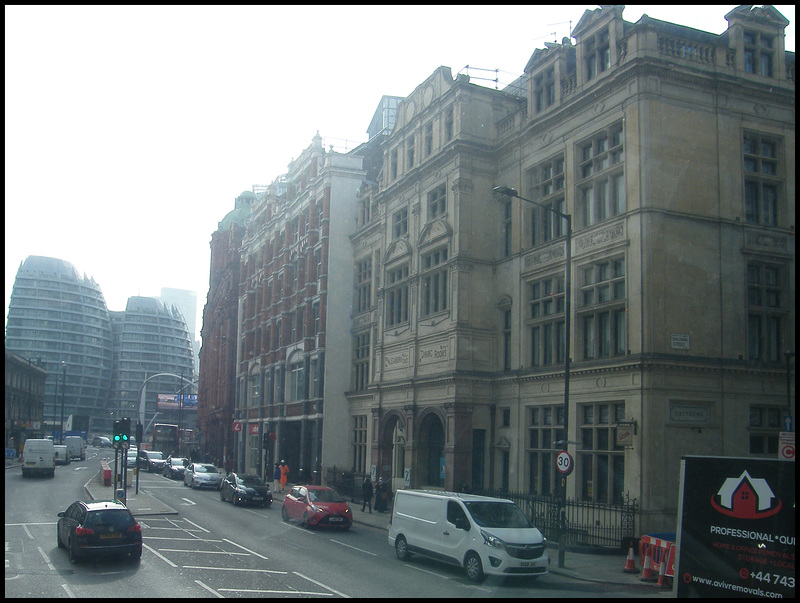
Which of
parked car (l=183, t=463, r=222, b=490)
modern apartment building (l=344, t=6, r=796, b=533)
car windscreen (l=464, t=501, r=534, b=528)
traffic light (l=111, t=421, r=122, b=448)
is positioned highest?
modern apartment building (l=344, t=6, r=796, b=533)

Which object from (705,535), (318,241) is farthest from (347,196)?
(705,535)

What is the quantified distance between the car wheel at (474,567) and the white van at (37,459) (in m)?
44.5

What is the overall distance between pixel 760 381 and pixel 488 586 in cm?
1238

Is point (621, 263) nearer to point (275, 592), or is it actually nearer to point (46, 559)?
point (275, 592)

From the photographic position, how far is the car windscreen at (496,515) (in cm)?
1861

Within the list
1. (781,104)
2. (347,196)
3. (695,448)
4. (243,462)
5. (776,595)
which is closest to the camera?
(776,595)

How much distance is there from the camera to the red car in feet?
90.5

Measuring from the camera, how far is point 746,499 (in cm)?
1270

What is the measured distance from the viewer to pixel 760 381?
24.4 metres

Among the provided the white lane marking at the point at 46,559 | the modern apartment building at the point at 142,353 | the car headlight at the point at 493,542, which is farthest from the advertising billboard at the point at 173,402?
the car headlight at the point at 493,542

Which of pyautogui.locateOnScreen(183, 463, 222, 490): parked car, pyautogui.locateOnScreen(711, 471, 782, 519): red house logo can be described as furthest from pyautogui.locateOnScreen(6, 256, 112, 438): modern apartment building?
pyautogui.locateOnScreen(711, 471, 782, 519): red house logo

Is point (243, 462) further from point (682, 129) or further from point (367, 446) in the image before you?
point (682, 129)

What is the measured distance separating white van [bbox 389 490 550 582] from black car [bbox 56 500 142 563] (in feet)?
22.7

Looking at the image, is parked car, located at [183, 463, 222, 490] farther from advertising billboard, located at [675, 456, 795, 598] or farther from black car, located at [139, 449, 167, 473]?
advertising billboard, located at [675, 456, 795, 598]
